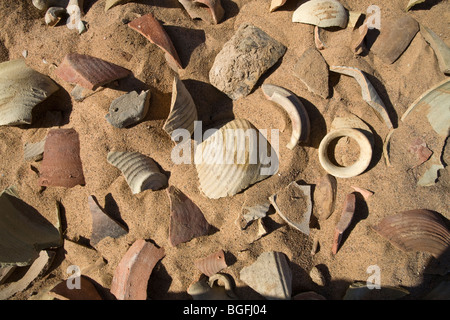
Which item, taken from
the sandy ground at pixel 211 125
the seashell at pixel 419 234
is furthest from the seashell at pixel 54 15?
the seashell at pixel 419 234

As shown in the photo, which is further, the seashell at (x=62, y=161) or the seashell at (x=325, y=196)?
the seashell at (x=62, y=161)

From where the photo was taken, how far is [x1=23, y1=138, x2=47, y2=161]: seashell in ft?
7.42

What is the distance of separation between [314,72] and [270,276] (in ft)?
4.38

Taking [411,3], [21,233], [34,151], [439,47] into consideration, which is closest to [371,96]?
[439,47]

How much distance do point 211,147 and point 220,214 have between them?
0.44 meters

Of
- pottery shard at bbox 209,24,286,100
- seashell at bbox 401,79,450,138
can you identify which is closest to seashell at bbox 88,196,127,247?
pottery shard at bbox 209,24,286,100

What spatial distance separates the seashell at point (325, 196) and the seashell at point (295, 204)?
0.06 metres

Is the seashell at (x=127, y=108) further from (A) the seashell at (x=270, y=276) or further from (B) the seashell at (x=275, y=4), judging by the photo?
(A) the seashell at (x=270, y=276)

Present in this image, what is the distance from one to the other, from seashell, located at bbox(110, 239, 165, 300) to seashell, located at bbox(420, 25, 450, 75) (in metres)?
2.19

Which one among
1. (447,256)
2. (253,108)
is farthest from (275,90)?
(447,256)

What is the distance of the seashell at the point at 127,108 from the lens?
79.2 inches

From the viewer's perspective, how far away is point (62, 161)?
7.06 ft

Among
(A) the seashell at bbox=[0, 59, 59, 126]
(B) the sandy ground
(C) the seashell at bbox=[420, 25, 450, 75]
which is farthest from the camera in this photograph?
(A) the seashell at bbox=[0, 59, 59, 126]

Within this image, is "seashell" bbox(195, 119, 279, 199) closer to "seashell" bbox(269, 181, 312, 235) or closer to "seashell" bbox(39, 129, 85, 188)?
"seashell" bbox(269, 181, 312, 235)
